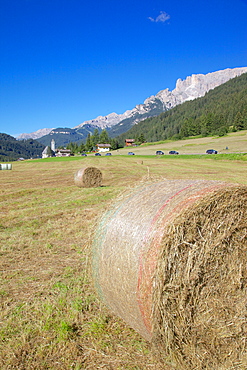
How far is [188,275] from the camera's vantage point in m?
3.05

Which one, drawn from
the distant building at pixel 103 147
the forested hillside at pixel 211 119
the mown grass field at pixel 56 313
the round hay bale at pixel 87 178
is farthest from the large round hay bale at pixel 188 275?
the distant building at pixel 103 147

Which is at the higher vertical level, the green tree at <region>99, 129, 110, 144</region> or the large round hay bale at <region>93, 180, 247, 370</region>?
the green tree at <region>99, 129, 110, 144</region>

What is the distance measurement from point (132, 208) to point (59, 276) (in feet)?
7.75

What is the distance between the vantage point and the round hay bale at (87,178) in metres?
16.0

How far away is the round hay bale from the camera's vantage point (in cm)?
1603

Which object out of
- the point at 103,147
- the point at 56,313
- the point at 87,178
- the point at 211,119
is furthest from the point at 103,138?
the point at 56,313

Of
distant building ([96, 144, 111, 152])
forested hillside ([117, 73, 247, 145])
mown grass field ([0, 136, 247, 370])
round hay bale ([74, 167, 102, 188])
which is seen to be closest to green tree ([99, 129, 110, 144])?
A: distant building ([96, 144, 111, 152])

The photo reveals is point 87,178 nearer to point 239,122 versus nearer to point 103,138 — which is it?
point 239,122

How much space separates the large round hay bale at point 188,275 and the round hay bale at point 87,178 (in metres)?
12.6

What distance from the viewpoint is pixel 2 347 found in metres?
3.26

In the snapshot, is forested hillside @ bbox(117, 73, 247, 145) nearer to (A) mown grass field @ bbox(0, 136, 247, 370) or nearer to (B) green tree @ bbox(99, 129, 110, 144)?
(B) green tree @ bbox(99, 129, 110, 144)

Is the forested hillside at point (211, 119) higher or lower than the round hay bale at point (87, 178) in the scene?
higher

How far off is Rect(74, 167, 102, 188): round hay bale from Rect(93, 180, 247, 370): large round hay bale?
1259 centimetres

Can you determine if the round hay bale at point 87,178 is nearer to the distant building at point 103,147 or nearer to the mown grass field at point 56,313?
the mown grass field at point 56,313
